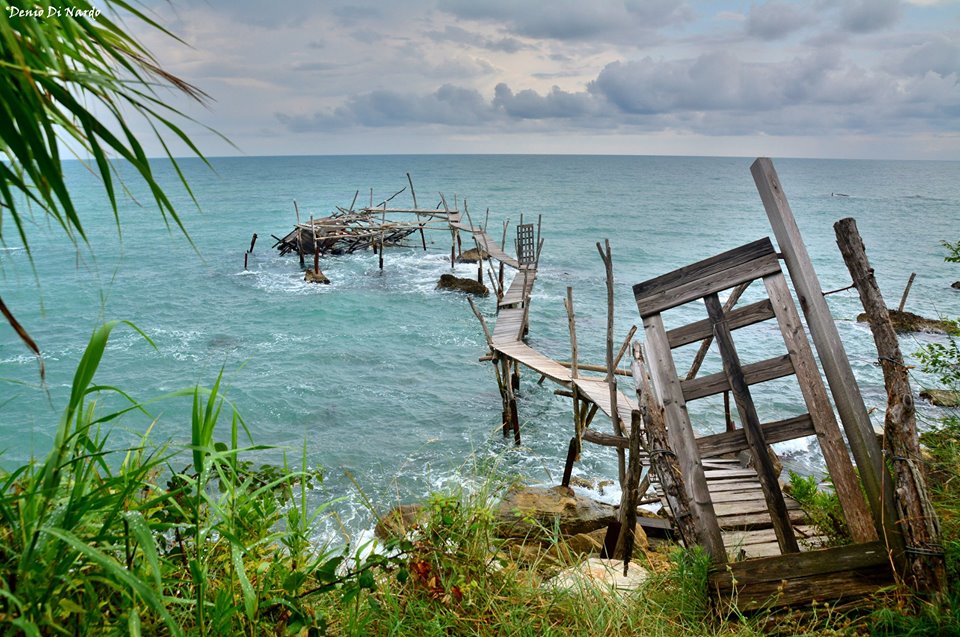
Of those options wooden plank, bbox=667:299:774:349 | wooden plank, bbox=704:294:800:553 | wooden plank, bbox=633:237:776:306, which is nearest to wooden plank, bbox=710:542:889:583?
wooden plank, bbox=704:294:800:553

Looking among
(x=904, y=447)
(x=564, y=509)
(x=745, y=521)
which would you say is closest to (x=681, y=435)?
(x=904, y=447)

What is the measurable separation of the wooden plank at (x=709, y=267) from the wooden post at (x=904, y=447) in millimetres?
511

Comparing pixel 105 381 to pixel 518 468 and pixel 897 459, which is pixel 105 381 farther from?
pixel 897 459

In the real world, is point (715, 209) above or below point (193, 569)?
below

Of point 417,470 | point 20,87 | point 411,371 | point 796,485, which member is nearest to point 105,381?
point 411,371

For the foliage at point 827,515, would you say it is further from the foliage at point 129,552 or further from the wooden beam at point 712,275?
the foliage at point 129,552

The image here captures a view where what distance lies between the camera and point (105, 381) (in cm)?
1706

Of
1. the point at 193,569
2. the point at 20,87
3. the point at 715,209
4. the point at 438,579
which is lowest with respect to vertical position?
the point at 715,209

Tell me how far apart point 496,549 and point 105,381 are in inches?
682

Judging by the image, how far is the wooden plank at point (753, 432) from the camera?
4.32 m


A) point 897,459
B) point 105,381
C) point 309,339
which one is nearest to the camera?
point 897,459

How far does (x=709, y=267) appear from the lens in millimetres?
4574

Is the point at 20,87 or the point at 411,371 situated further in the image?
the point at 411,371

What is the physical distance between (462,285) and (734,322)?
906 inches
